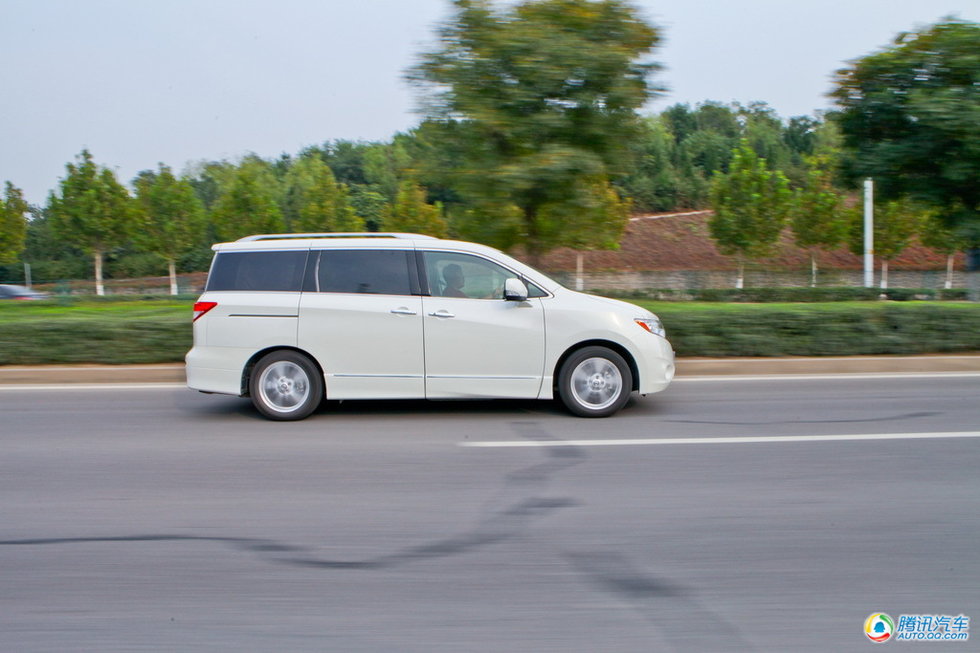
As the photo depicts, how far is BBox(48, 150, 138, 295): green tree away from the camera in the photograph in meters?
42.2

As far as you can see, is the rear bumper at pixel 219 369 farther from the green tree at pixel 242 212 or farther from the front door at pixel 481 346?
the green tree at pixel 242 212

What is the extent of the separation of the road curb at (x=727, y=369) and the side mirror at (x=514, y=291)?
399 centimetres

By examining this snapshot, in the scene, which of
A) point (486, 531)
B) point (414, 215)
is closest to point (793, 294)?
point (414, 215)

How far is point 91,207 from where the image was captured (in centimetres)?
4219

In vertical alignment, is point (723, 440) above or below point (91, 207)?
below

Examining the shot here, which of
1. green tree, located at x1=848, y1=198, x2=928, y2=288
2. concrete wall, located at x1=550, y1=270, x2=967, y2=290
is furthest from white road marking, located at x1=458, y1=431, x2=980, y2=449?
green tree, located at x1=848, y1=198, x2=928, y2=288

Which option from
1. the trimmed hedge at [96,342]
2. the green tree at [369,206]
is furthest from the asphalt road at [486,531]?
the green tree at [369,206]

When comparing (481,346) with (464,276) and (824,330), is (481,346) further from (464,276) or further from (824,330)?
(824,330)

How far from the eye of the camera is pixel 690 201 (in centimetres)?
6719

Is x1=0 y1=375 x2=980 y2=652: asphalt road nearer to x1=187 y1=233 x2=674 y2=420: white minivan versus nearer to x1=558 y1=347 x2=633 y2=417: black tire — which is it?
x1=558 y1=347 x2=633 y2=417: black tire

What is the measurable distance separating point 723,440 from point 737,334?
472 cm

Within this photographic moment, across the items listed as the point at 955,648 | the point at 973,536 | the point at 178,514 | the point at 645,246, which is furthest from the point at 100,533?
the point at 645,246

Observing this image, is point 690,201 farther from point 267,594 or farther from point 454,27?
point 267,594

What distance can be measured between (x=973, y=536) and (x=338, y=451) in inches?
185
